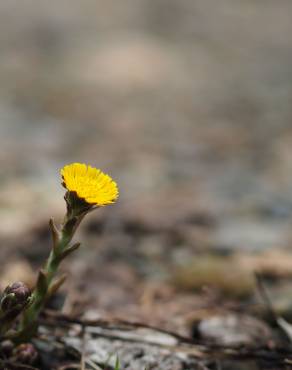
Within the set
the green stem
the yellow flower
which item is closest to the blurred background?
the green stem

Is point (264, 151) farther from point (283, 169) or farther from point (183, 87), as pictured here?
point (183, 87)

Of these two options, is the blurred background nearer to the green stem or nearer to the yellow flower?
the green stem

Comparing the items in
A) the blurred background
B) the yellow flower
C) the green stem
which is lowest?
the green stem

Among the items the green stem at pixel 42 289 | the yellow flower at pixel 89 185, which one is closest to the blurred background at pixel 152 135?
the green stem at pixel 42 289

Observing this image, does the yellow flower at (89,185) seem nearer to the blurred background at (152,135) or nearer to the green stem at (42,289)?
the green stem at (42,289)

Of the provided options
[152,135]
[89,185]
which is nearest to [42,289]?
[89,185]
